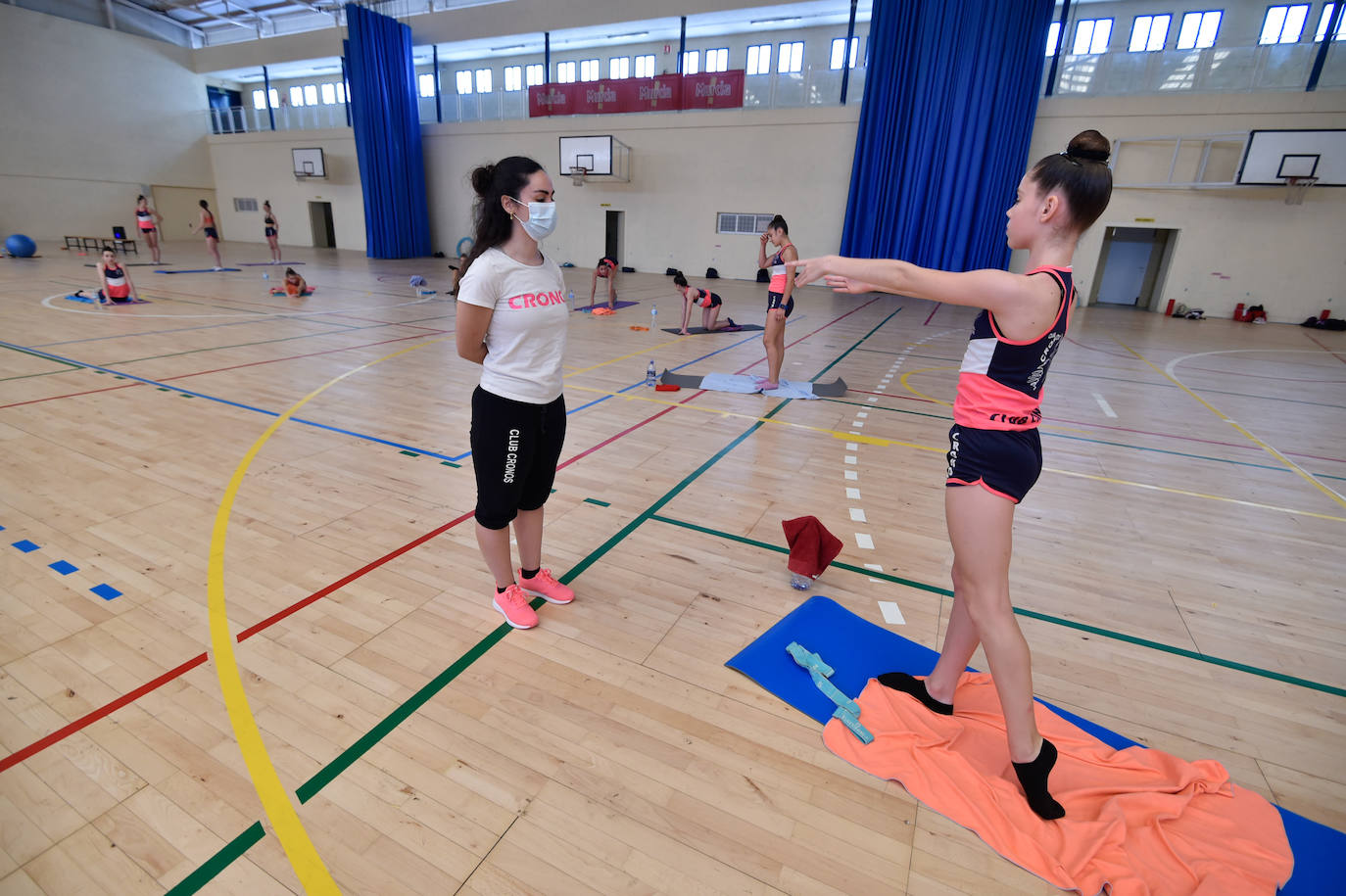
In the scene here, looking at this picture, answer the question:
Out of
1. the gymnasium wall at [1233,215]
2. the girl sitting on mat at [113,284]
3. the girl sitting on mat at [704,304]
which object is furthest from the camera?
the gymnasium wall at [1233,215]

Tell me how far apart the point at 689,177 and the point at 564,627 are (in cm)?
2068

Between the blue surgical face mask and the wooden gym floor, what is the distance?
5.74 ft

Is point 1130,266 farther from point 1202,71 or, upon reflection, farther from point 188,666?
point 188,666

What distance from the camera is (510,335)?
2.43 metres

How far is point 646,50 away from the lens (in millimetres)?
22609

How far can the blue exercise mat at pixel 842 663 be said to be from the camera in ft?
6.56

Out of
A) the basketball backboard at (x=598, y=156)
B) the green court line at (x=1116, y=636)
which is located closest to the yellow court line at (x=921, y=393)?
the green court line at (x=1116, y=636)

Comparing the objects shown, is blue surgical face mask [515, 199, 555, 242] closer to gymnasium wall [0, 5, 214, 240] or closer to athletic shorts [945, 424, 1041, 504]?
athletic shorts [945, 424, 1041, 504]

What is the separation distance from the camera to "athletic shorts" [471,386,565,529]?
2.50 meters

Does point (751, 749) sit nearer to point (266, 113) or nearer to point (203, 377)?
point (203, 377)

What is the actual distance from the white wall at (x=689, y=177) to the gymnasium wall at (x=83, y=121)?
12.2 metres

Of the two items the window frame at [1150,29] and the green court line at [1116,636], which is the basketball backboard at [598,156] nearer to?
the window frame at [1150,29]

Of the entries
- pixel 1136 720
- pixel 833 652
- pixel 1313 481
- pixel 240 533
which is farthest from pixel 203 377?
pixel 1313 481

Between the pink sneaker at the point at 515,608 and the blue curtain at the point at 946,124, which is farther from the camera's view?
the blue curtain at the point at 946,124
